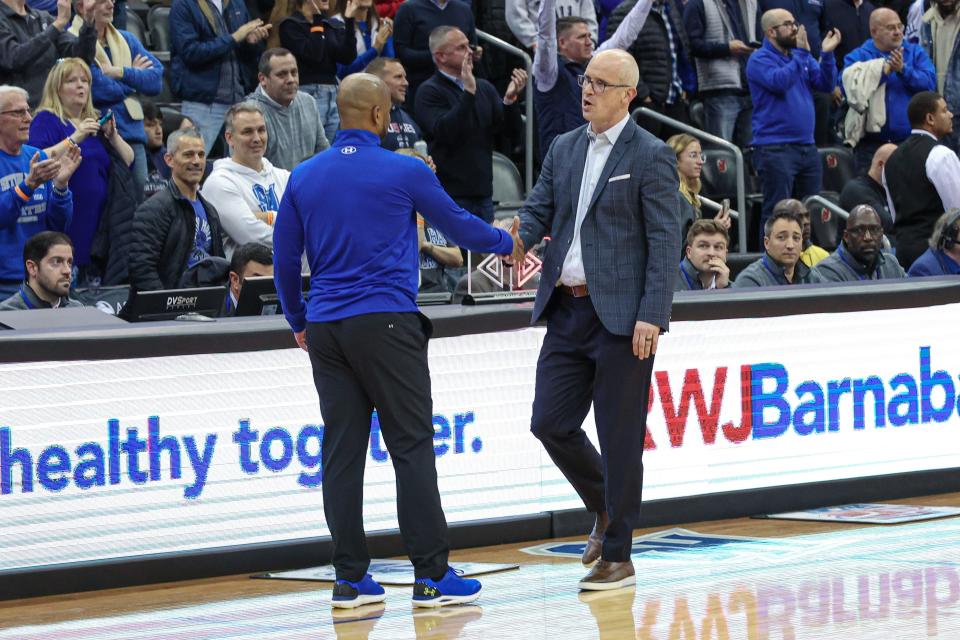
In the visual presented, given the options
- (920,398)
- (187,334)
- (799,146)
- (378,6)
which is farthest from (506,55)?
(187,334)

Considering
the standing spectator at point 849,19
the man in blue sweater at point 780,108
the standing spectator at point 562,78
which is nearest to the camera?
the standing spectator at point 562,78

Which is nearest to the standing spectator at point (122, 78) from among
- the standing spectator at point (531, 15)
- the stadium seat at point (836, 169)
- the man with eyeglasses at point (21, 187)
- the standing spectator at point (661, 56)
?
the man with eyeglasses at point (21, 187)

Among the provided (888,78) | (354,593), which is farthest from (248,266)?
(888,78)

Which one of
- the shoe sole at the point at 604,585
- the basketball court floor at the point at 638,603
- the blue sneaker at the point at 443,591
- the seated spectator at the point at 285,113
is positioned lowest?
the basketball court floor at the point at 638,603

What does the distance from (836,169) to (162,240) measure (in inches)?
302

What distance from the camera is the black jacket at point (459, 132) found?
37.0ft

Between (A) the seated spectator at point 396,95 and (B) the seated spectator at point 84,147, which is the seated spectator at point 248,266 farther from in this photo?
(A) the seated spectator at point 396,95

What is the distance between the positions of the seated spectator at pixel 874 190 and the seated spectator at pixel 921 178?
50.9 inches

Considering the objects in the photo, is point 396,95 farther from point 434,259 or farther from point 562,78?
point 434,259

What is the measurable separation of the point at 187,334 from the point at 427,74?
590 centimetres

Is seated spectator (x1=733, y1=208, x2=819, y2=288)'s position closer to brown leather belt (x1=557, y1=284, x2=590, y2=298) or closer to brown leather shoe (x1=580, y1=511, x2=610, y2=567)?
brown leather shoe (x1=580, y1=511, x2=610, y2=567)

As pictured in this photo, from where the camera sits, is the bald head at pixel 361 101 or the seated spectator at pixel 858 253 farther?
the seated spectator at pixel 858 253

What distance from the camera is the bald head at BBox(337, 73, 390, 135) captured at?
5.84m

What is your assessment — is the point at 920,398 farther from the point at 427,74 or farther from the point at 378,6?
the point at 378,6
